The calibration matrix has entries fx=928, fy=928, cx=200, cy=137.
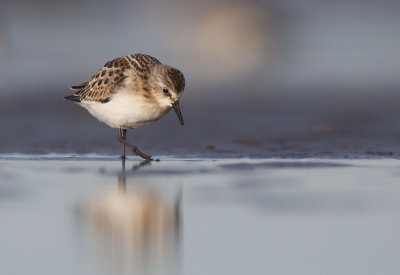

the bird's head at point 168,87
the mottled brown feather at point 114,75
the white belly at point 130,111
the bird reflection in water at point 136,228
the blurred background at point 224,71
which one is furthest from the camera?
the blurred background at point 224,71

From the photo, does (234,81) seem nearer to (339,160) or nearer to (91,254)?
(339,160)

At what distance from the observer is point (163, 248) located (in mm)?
5039

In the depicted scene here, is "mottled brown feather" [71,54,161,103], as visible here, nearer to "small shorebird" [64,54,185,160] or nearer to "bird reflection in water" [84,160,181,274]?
"small shorebird" [64,54,185,160]

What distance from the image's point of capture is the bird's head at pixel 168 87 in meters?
8.75

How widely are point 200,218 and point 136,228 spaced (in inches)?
18.3

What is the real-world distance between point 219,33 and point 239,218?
1170 centimetres

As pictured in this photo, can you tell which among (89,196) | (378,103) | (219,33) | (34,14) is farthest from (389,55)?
(89,196)

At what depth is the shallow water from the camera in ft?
15.5

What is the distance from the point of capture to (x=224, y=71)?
→ 648 inches

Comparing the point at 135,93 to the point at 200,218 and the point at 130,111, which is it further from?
A: the point at 200,218

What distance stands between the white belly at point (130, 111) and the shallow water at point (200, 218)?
62cm

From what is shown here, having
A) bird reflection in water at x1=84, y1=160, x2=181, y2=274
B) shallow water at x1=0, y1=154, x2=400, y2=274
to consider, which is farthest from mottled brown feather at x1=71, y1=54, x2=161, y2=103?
bird reflection in water at x1=84, y1=160, x2=181, y2=274

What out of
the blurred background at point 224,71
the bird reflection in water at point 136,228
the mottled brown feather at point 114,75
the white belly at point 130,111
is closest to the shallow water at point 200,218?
the bird reflection in water at point 136,228

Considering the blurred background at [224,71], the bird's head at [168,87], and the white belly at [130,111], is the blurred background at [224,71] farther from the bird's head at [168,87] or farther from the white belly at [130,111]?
the bird's head at [168,87]
